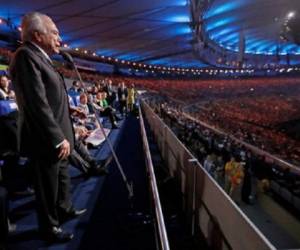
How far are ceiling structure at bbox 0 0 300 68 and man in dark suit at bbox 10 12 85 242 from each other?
15.4 m

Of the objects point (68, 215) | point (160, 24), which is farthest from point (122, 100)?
point (160, 24)

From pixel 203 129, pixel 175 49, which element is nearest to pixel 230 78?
pixel 175 49

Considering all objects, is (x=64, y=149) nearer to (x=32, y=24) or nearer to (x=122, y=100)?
(x=32, y=24)

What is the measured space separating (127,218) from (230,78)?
3919 centimetres

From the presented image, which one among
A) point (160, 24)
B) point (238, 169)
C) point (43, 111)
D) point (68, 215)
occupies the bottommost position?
point (238, 169)

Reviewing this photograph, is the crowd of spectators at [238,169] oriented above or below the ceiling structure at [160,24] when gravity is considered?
below

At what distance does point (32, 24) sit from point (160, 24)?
2392cm

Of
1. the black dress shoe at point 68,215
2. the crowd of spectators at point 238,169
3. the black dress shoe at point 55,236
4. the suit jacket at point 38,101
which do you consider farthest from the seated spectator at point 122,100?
the suit jacket at point 38,101

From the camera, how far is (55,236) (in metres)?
2.28

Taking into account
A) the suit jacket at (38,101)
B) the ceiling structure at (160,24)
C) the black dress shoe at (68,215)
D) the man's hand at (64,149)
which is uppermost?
the ceiling structure at (160,24)

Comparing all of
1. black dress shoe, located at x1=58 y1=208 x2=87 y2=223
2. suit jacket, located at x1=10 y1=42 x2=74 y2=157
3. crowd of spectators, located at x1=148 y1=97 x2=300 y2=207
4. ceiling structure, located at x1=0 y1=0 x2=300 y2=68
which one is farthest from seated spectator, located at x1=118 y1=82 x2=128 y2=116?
suit jacket, located at x1=10 y1=42 x2=74 y2=157

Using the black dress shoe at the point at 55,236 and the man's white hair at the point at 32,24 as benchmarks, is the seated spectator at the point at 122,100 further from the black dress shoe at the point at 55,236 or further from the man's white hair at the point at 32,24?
the man's white hair at the point at 32,24

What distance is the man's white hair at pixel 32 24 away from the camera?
1993 mm

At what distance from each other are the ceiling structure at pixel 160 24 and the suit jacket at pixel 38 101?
15.5 metres
